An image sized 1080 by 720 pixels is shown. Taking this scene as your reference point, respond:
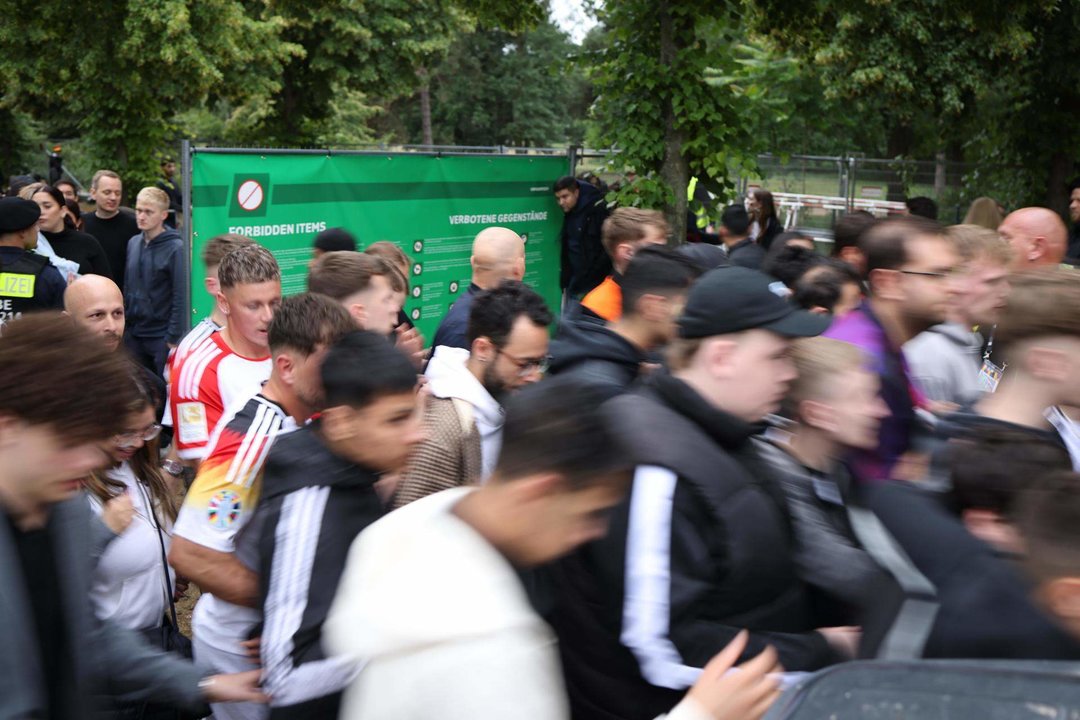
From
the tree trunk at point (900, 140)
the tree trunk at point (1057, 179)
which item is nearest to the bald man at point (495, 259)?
the tree trunk at point (1057, 179)

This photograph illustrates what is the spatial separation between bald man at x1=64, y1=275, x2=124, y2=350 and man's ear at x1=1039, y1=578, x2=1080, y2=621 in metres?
3.87

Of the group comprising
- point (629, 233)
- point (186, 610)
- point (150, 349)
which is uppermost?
point (629, 233)

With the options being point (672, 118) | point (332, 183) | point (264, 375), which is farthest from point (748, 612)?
point (672, 118)

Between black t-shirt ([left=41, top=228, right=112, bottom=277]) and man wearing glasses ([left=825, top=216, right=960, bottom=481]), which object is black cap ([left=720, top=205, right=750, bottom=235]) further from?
black t-shirt ([left=41, top=228, right=112, bottom=277])

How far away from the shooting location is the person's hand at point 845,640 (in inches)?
94.0

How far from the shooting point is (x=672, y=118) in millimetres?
9688

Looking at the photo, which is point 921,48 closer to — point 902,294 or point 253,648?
point 902,294

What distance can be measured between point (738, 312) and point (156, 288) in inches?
245

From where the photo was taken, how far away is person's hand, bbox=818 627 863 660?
2.39 meters

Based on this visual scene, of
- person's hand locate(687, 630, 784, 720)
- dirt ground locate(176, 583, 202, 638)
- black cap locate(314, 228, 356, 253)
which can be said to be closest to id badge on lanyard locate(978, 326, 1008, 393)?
person's hand locate(687, 630, 784, 720)

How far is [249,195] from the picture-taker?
7840mm

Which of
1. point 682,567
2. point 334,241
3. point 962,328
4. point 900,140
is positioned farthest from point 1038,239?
point 900,140

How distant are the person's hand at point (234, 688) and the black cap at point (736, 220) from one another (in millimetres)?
6934

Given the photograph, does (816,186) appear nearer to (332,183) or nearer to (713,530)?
(332,183)
